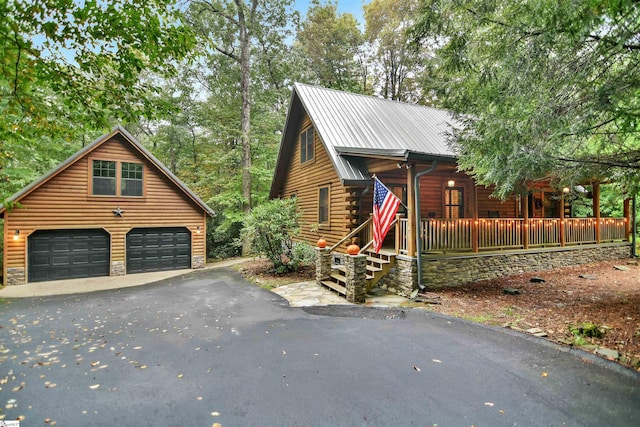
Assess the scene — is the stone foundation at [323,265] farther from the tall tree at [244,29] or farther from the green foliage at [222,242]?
the green foliage at [222,242]

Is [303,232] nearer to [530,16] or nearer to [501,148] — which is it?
[501,148]

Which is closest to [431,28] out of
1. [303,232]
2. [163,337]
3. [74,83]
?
[74,83]

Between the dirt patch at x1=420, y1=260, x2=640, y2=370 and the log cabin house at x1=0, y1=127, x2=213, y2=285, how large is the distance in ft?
35.0

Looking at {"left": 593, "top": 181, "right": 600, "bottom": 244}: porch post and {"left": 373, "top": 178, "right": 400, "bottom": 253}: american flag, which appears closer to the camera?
{"left": 373, "top": 178, "right": 400, "bottom": 253}: american flag

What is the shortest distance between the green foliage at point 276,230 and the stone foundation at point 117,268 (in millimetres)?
5568

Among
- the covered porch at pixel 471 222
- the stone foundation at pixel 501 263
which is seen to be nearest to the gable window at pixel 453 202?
the covered porch at pixel 471 222

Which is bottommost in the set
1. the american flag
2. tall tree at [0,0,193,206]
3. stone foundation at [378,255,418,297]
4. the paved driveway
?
the paved driveway

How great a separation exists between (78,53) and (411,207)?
7.23 metres

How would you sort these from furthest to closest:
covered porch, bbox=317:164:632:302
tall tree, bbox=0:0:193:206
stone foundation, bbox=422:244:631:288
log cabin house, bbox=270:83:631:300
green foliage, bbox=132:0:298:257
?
green foliage, bbox=132:0:298:257, stone foundation, bbox=422:244:631:288, log cabin house, bbox=270:83:631:300, covered porch, bbox=317:164:632:302, tall tree, bbox=0:0:193:206

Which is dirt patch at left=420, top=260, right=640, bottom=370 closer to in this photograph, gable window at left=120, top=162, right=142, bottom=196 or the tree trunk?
the tree trunk

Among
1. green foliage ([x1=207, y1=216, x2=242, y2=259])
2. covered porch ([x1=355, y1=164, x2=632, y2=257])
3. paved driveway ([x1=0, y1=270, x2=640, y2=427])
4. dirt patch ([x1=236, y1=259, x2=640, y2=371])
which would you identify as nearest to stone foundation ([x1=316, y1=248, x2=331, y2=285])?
dirt patch ([x1=236, y1=259, x2=640, y2=371])

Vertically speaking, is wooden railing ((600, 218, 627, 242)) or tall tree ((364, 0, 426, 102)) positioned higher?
tall tree ((364, 0, 426, 102))

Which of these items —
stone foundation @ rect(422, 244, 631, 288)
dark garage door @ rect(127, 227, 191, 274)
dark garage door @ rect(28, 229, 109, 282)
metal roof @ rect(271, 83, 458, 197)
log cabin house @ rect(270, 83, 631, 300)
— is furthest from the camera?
dark garage door @ rect(127, 227, 191, 274)

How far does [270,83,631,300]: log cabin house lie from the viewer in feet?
26.3
